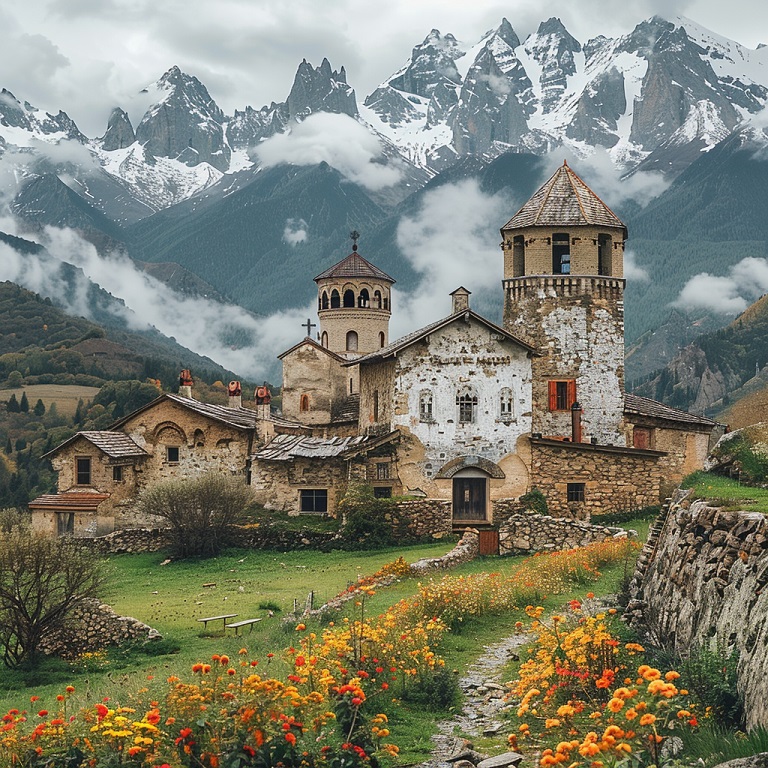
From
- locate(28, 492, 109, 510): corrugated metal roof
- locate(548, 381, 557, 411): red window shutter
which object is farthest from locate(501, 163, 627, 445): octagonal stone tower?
locate(28, 492, 109, 510): corrugated metal roof

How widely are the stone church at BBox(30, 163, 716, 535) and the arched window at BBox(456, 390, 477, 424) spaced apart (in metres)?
0.05

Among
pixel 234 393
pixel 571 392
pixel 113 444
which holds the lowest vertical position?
pixel 113 444

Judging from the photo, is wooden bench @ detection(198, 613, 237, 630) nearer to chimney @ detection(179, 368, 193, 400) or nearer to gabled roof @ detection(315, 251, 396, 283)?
chimney @ detection(179, 368, 193, 400)

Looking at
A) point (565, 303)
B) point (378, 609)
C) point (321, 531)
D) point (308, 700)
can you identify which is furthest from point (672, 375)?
point (308, 700)

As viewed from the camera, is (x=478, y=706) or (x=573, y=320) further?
(x=573, y=320)

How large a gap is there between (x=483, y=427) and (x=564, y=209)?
1175 cm

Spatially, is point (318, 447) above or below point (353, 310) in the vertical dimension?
below

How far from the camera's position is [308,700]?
13.3 meters

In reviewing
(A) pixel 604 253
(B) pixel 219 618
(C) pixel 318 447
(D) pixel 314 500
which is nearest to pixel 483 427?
(C) pixel 318 447

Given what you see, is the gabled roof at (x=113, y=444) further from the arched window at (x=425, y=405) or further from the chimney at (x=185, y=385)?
the arched window at (x=425, y=405)

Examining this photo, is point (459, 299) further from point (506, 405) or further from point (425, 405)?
point (425, 405)

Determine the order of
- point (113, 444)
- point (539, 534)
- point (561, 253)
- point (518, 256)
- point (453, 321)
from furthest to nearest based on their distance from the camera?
point (518, 256) < point (561, 253) < point (113, 444) < point (453, 321) < point (539, 534)

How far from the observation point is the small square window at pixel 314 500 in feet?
150

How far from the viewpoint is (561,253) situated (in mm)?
50188
